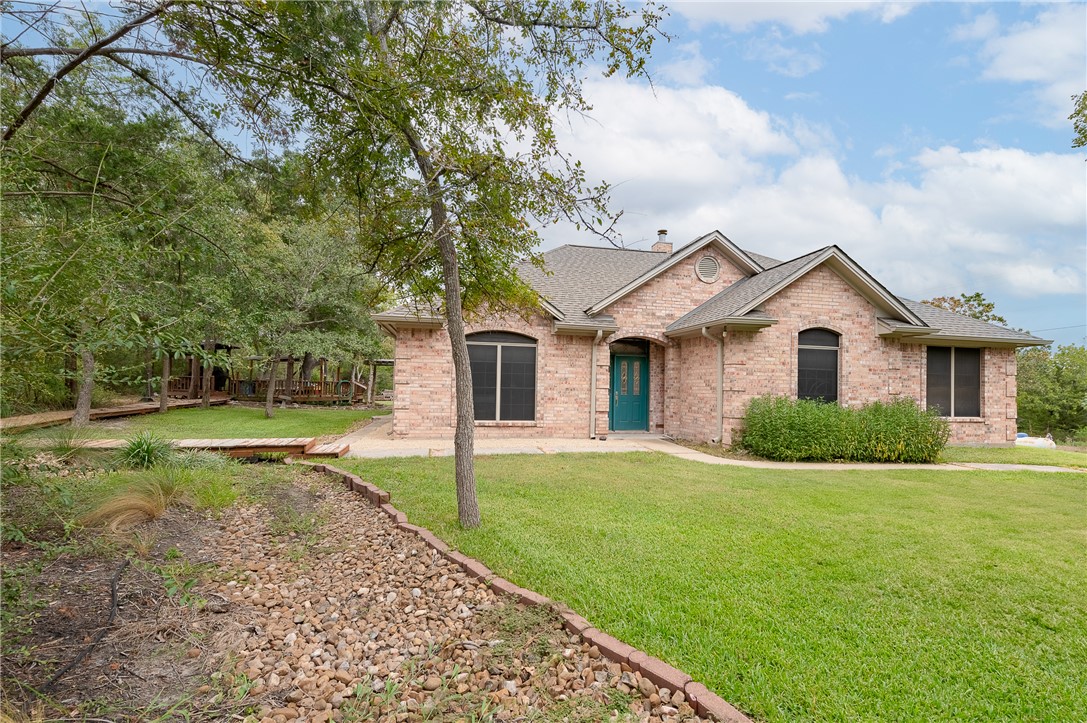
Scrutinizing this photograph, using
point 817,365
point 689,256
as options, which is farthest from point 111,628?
point 689,256

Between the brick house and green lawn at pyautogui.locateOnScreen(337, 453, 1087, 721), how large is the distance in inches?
177

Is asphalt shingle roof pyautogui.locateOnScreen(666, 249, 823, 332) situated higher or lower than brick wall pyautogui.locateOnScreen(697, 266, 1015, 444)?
higher

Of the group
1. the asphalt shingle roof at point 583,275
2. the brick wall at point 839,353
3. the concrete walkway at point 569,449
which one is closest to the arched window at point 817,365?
the brick wall at point 839,353

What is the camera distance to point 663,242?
58.1ft

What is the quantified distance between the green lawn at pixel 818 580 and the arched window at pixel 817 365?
4.63 metres

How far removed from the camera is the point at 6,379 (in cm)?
251

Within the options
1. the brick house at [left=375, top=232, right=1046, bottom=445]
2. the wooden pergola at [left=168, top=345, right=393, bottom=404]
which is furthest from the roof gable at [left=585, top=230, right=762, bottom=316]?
the wooden pergola at [left=168, top=345, right=393, bottom=404]

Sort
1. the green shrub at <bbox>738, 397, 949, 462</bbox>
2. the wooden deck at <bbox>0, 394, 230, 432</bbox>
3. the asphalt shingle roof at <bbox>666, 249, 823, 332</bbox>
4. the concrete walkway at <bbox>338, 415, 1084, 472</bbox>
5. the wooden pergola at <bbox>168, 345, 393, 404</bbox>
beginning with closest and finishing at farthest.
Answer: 1. the wooden deck at <bbox>0, 394, 230, 432</bbox>
2. the concrete walkway at <bbox>338, 415, 1084, 472</bbox>
3. the green shrub at <bbox>738, 397, 949, 462</bbox>
4. the asphalt shingle roof at <bbox>666, 249, 823, 332</bbox>
5. the wooden pergola at <bbox>168, 345, 393, 404</bbox>

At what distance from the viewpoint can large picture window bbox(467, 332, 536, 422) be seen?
11.8 metres

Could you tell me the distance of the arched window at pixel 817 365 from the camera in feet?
38.0

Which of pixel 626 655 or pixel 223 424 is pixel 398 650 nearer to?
pixel 626 655

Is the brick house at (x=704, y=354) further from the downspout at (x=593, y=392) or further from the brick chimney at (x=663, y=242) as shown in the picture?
the brick chimney at (x=663, y=242)

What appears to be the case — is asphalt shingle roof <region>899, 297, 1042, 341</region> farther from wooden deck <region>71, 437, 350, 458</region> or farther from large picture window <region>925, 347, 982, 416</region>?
wooden deck <region>71, 437, 350, 458</region>

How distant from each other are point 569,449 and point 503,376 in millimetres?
2779
